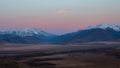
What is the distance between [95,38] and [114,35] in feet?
47.1

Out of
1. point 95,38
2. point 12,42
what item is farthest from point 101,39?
point 12,42

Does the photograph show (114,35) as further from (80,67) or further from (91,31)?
(80,67)

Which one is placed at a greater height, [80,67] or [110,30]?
[110,30]

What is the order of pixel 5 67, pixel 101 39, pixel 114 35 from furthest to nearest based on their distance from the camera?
pixel 114 35 → pixel 101 39 → pixel 5 67

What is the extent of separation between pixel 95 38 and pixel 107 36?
728cm

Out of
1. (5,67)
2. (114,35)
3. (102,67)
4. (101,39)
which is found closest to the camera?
(5,67)

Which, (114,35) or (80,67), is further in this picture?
(114,35)

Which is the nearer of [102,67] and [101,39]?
[102,67]

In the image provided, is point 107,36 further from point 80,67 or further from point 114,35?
point 80,67

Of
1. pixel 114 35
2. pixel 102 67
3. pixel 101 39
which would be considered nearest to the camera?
pixel 102 67

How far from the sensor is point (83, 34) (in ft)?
547

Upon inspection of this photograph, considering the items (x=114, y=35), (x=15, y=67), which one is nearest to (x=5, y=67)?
(x=15, y=67)

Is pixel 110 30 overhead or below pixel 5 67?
overhead

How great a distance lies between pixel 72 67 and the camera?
155ft
